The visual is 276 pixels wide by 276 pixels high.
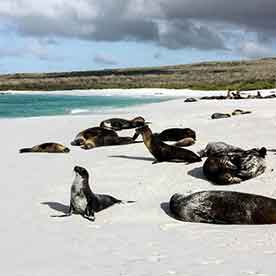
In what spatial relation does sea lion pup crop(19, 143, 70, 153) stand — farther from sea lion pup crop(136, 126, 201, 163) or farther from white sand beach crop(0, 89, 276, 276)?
sea lion pup crop(136, 126, 201, 163)

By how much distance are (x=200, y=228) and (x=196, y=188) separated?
194 centimetres

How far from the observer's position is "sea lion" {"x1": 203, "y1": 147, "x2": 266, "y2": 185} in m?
8.88

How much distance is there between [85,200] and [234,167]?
258cm

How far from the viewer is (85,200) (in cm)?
767

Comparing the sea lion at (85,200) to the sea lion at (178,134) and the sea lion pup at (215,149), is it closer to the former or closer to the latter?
the sea lion pup at (215,149)

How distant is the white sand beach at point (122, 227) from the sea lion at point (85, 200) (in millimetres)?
121

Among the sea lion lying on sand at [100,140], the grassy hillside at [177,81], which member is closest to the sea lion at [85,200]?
the sea lion lying on sand at [100,140]

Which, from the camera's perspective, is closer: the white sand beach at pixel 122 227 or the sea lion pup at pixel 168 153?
the white sand beach at pixel 122 227

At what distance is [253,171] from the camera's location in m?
9.02

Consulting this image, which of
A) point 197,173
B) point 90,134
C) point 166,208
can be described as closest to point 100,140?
point 90,134

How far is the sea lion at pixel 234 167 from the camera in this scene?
29.1 ft

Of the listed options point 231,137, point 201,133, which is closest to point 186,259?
point 231,137

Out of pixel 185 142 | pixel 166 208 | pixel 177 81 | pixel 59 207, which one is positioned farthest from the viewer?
pixel 177 81

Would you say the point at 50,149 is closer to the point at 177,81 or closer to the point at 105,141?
the point at 105,141
